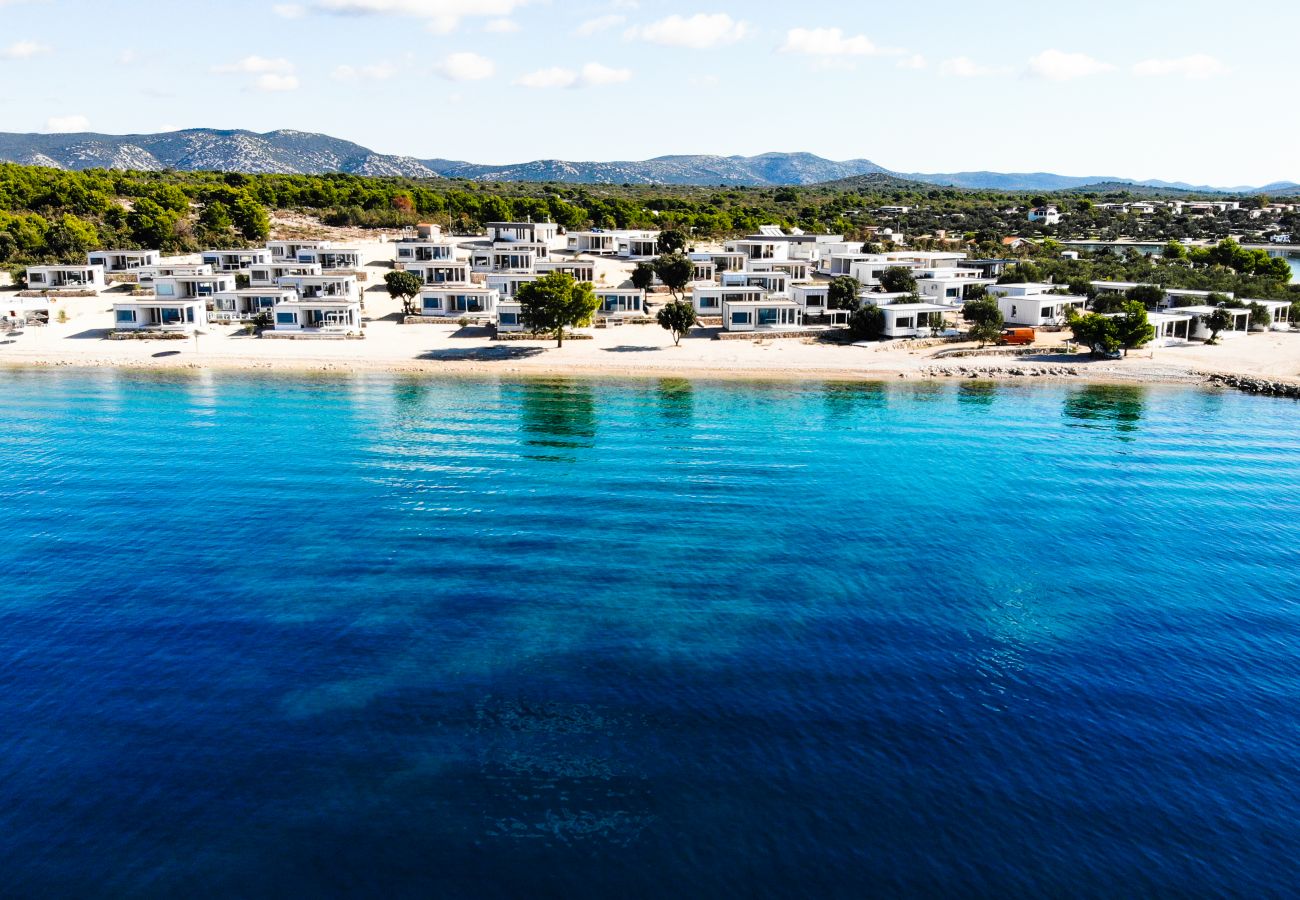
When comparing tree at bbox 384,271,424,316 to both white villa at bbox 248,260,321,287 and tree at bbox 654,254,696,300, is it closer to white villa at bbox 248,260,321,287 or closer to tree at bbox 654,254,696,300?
white villa at bbox 248,260,321,287

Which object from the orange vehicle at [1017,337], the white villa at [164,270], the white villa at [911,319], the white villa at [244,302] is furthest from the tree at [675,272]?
the white villa at [164,270]

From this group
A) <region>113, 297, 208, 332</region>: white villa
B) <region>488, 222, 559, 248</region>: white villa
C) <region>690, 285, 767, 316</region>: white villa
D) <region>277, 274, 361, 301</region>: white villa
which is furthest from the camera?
<region>488, 222, 559, 248</region>: white villa

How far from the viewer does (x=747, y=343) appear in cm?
8600

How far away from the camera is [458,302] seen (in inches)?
3718

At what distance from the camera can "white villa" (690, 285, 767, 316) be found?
306ft

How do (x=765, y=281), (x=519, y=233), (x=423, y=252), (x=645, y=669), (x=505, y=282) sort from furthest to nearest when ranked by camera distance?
(x=519, y=233) → (x=423, y=252) → (x=765, y=281) → (x=505, y=282) → (x=645, y=669)

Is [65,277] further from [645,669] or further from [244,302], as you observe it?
[645,669]

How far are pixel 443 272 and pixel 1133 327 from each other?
6889 cm

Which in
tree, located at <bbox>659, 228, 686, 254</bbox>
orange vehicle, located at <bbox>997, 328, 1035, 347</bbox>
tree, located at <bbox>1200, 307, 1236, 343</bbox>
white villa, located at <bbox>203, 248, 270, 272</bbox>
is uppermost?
tree, located at <bbox>659, 228, 686, 254</bbox>

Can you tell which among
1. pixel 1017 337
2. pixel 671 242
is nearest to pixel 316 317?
pixel 671 242

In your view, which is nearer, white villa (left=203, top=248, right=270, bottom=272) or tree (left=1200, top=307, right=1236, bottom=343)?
tree (left=1200, top=307, right=1236, bottom=343)

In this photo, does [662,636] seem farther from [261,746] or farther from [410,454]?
[410,454]

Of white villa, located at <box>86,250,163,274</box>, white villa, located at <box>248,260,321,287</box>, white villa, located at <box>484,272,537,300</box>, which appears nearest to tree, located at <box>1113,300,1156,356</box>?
white villa, located at <box>484,272,537,300</box>

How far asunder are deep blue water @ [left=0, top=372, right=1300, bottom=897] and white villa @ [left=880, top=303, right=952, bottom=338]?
111 feet
